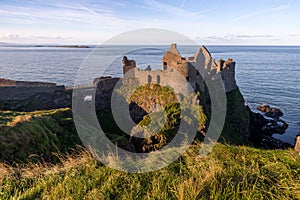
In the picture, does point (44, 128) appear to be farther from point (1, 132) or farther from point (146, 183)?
point (146, 183)

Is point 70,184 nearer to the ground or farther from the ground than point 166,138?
farther from the ground

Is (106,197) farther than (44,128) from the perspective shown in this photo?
No

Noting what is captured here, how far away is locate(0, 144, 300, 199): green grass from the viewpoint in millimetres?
4980

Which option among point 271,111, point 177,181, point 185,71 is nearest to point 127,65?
point 185,71

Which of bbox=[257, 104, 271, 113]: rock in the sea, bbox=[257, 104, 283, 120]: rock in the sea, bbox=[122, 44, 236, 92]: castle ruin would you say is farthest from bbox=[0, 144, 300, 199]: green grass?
bbox=[257, 104, 271, 113]: rock in the sea

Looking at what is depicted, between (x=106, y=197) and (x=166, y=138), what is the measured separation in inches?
788

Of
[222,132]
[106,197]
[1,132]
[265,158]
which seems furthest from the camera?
[222,132]

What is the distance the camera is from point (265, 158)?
679cm

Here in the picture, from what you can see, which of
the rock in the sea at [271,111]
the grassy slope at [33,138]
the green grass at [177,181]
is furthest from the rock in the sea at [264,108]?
the green grass at [177,181]

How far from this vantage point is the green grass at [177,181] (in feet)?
16.3

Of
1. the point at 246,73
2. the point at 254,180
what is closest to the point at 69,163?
the point at 254,180

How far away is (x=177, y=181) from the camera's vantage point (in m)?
5.65

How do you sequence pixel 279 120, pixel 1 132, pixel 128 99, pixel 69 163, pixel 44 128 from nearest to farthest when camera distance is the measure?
pixel 69 163 < pixel 1 132 < pixel 44 128 < pixel 128 99 < pixel 279 120

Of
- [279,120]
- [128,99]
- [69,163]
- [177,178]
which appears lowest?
[279,120]
